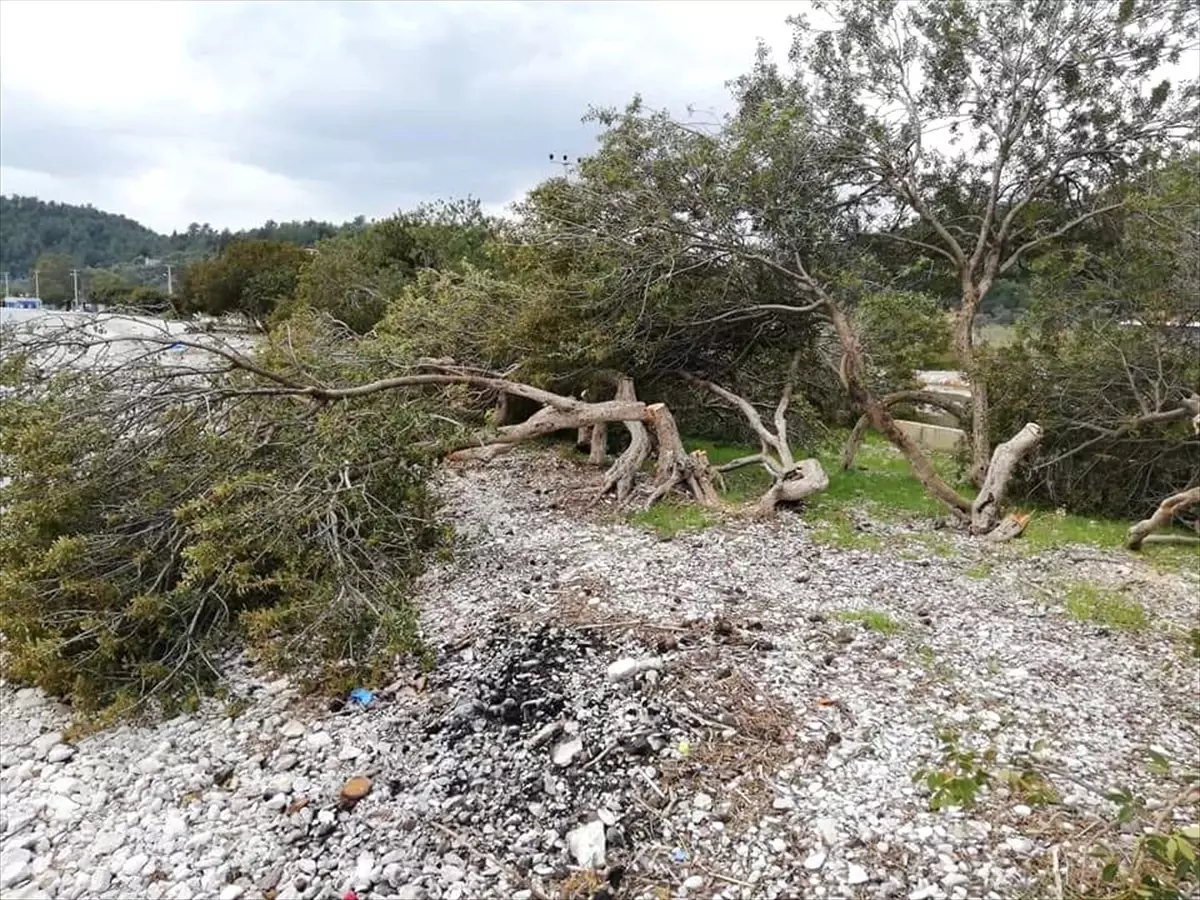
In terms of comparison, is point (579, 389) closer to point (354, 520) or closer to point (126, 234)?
point (354, 520)

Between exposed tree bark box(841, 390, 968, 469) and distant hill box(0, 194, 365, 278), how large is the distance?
5407 centimetres

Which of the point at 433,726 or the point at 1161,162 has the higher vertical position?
the point at 1161,162

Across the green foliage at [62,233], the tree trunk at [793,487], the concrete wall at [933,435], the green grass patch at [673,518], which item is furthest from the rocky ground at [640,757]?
the green foliage at [62,233]

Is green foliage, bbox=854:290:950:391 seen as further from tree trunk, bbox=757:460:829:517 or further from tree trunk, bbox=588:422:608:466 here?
tree trunk, bbox=588:422:608:466

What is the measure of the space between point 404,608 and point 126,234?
84439 millimetres

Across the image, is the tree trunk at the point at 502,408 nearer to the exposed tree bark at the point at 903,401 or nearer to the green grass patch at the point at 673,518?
the green grass patch at the point at 673,518

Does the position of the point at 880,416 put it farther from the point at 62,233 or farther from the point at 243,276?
the point at 62,233

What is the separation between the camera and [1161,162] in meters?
8.34

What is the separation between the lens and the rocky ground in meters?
2.87

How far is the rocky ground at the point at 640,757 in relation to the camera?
113 inches

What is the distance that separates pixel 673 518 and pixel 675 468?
93 centimetres

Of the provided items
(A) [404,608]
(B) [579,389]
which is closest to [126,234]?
(B) [579,389]

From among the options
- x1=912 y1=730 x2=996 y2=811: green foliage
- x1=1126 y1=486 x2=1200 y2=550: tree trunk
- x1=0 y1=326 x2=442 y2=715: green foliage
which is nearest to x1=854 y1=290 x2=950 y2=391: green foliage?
x1=1126 y1=486 x2=1200 y2=550: tree trunk

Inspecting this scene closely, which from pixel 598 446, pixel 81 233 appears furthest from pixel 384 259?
pixel 81 233
